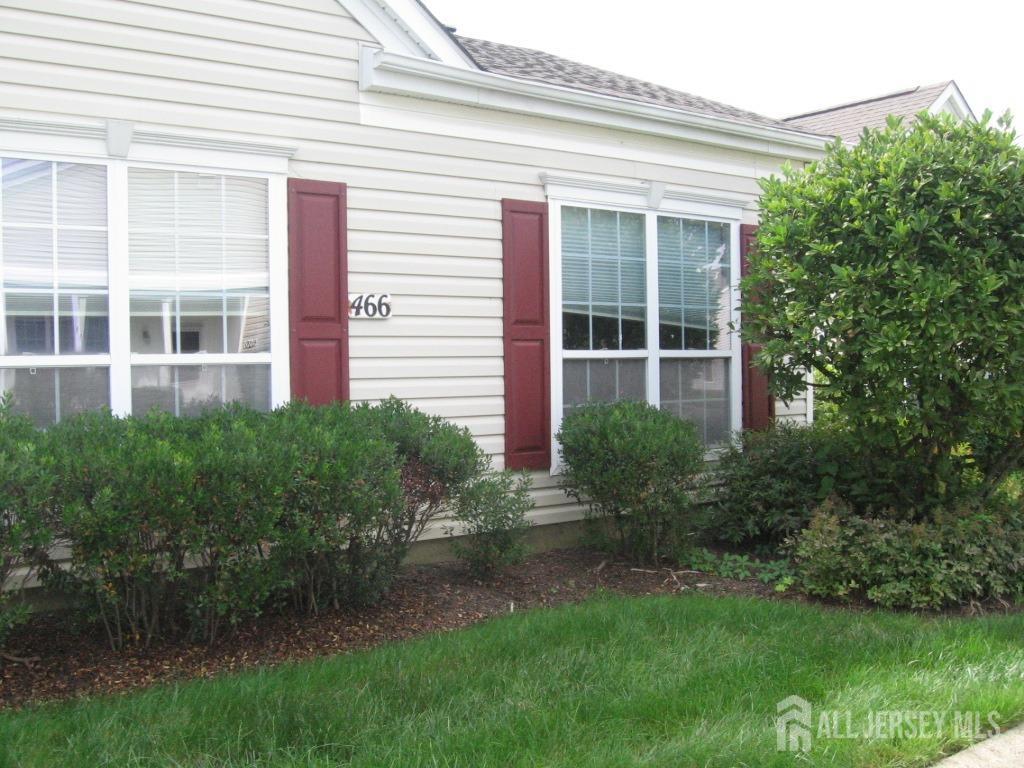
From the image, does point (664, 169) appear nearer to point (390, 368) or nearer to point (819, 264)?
point (819, 264)

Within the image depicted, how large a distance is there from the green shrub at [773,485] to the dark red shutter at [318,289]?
10.1 ft

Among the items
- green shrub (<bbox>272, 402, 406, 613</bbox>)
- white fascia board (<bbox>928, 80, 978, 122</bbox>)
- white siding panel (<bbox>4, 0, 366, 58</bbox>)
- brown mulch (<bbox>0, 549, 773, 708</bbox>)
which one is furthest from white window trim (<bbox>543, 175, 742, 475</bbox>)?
white fascia board (<bbox>928, 80, 978, 122</bbox>)

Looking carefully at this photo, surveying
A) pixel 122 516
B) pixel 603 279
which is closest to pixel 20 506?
pixel 122 516

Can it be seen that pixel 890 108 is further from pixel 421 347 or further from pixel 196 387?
pixel 196 387

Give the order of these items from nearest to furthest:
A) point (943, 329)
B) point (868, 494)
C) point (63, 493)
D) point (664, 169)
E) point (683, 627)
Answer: point (63, 493), point (683, 627), point (943, 329), point (868, 494), point (664, 169)

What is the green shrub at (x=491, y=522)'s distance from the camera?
5559 mm

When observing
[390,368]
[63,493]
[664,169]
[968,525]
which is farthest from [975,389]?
[63,493]

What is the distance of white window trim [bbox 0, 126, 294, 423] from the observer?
16.9ft

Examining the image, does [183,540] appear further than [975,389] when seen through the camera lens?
No

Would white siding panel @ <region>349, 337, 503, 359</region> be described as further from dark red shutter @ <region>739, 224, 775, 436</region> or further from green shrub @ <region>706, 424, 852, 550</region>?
dark red shutter @ <region>739, 224, 775, 436</region>

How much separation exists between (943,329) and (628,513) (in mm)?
2309

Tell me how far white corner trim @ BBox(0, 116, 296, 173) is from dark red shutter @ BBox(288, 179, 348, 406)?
249mm

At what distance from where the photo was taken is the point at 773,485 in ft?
23.6

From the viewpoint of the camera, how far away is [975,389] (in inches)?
229
